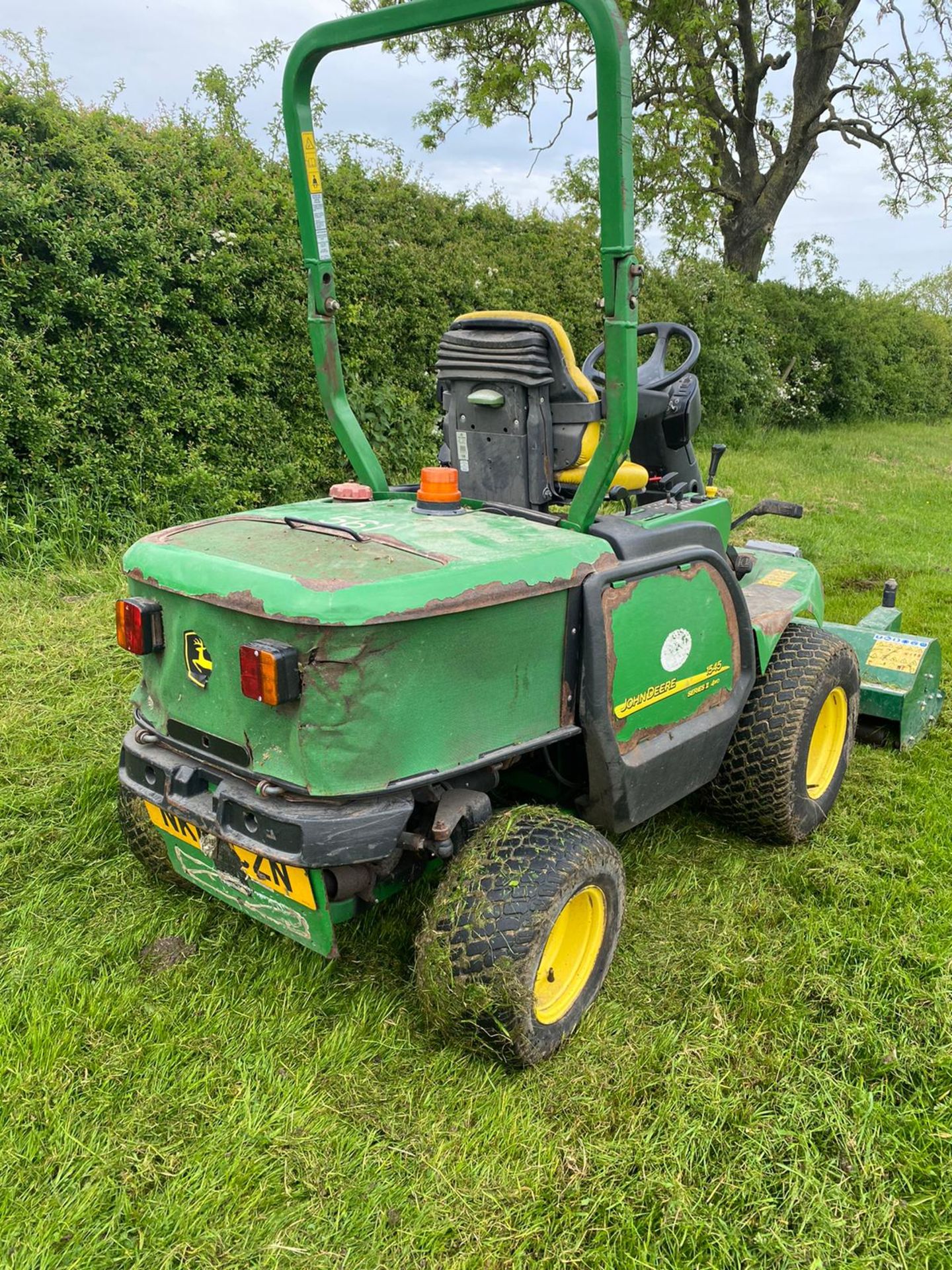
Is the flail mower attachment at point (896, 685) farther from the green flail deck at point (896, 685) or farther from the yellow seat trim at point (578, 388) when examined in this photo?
the yellow seat trim at point (578, 388)

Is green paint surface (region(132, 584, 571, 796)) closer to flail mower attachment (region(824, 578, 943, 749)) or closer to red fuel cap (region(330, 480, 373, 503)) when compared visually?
red fuel cap (region(330, 480, 373, 503))

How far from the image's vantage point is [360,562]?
2.19 metres

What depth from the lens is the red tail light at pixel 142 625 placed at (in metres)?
2.38

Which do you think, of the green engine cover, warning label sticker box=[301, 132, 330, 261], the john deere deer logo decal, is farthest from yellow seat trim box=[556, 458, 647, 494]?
the john deere deer logo decal

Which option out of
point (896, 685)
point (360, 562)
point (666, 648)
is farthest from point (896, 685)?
point (360, 562)

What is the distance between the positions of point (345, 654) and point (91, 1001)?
125cm

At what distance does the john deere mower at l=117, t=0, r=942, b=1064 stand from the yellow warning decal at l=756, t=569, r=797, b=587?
521 millimetres

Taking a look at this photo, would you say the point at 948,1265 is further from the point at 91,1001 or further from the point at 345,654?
the point at 91,1001

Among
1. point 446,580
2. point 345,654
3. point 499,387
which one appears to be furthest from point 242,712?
point 499,387

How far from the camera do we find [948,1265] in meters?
1.90

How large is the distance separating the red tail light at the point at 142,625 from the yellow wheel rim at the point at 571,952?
4.09ft

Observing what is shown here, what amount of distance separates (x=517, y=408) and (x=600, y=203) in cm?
65

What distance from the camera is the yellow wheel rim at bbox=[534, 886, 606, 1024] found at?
242cm

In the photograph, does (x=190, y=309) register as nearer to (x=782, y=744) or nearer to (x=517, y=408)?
(x=517, y=408)
